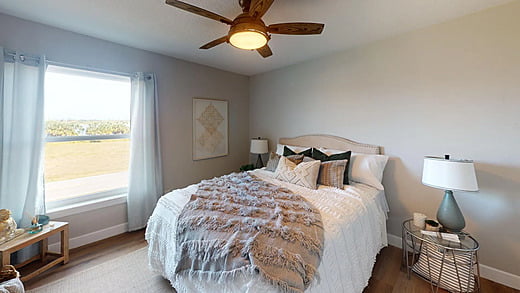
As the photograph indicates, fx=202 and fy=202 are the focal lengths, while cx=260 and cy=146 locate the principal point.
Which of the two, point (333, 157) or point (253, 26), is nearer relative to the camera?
point (253, 26)

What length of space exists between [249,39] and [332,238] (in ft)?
5.31

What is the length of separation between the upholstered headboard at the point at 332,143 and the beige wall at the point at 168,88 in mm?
1320

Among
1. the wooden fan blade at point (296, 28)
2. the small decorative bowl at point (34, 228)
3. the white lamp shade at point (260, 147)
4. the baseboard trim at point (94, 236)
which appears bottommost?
the baseboard trim at point (94, 236)

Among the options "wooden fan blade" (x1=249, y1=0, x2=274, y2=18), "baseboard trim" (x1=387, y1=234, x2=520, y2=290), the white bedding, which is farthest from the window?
"baseboard trim" (x1=387, y1=234, x2=520, y2=290)

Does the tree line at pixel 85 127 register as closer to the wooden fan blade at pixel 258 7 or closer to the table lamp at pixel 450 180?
the wooden fan blade at pixel 258 7

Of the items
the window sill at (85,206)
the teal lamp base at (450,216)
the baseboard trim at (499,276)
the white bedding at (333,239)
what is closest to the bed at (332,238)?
the white bedding at (333,239)

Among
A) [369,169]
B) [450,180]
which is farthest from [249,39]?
[450,180]

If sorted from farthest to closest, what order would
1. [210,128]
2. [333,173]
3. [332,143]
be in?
1. [210,128]
2. [332,143]
3. [333,173]

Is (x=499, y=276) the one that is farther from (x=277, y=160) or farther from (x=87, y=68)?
(x=87, y=68)

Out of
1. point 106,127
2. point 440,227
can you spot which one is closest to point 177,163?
point 106,127

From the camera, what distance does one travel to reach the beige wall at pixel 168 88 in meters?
2.17

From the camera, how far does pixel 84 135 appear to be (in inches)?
100

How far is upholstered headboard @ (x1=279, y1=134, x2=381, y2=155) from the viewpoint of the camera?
2621mm

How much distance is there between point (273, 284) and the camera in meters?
0.97
